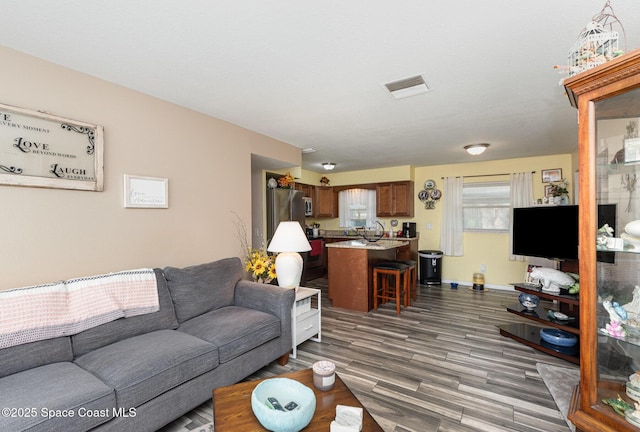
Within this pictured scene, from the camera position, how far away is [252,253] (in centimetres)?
331

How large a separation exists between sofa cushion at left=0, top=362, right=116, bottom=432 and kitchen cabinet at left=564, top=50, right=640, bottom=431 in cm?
245

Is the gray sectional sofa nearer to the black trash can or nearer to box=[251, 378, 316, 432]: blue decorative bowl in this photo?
box=[251, 378, 316, 432]: blue decorative bowl

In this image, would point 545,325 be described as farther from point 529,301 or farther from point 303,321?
point 303,321

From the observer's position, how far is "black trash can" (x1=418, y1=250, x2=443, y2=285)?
559 centimetres

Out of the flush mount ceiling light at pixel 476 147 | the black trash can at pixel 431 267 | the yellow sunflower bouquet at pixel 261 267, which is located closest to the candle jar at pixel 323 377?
the yellow sunflower bouquet at pixel 261 267

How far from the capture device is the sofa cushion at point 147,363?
5.00ft

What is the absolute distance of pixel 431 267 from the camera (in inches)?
221

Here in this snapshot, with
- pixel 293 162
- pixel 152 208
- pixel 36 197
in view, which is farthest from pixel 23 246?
pixel 293 162

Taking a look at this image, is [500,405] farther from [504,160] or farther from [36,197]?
[504,160]

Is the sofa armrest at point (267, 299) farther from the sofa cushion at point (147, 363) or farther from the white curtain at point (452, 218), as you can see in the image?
the white curtain at point (452, 218)

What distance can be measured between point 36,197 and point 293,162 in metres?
2.91

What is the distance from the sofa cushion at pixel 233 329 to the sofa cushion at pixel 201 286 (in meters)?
0.09

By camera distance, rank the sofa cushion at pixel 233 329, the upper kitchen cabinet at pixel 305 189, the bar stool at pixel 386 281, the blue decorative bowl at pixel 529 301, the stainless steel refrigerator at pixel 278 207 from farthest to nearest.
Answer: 1. the upper kitchen cabinet at pixel 305 189
2. the stainless steel refrigerator at pixel 278 207
3. the bar stool at pixel 386 281
4. the blue decorative bowl at pixel 529 301
5. the sofa cushion at pixel 233 329

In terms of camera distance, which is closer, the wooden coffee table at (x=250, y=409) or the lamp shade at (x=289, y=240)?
the wooden coffee table at (x=250, y=409)
